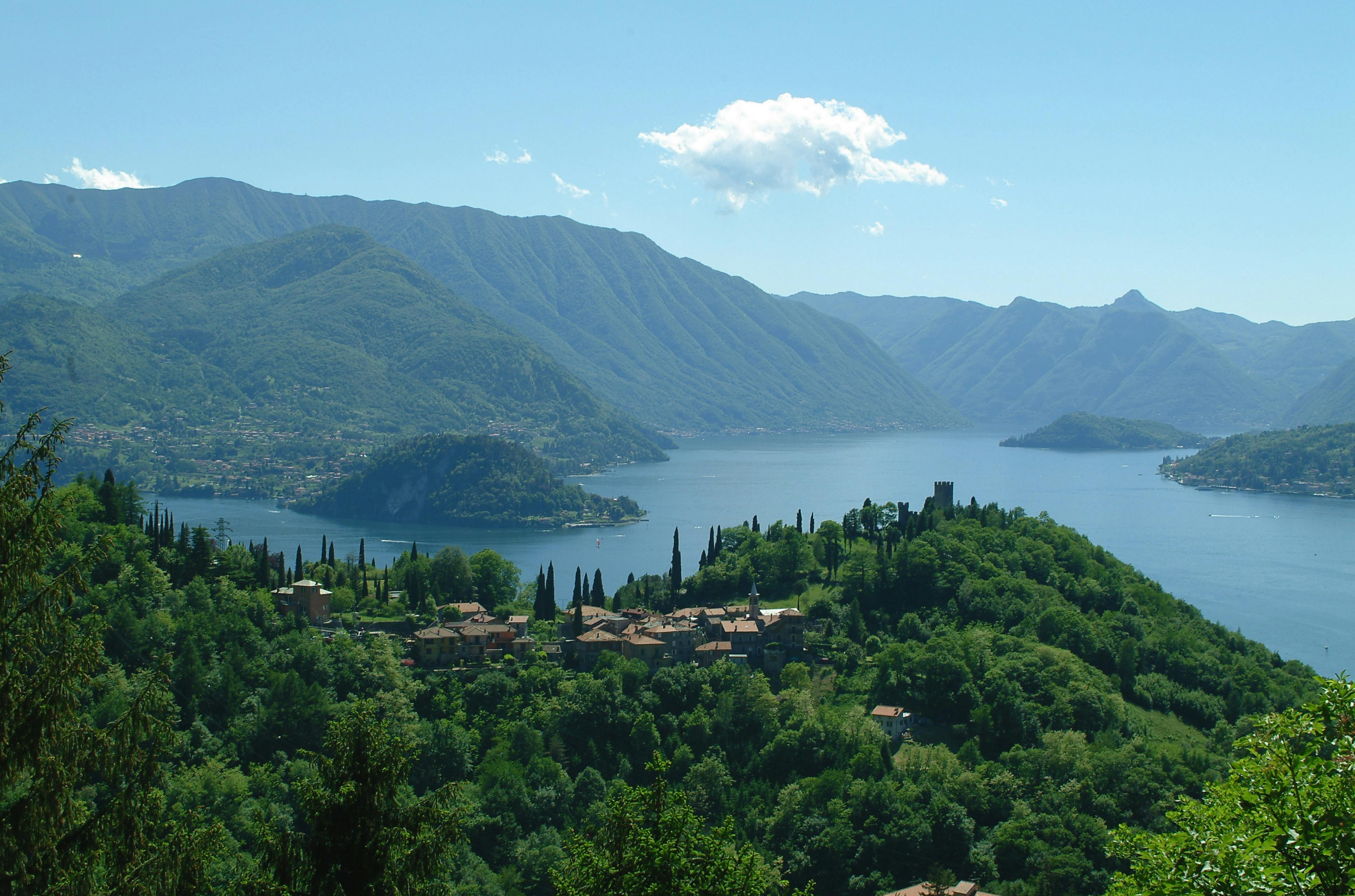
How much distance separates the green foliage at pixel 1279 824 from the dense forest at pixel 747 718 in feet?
5.83

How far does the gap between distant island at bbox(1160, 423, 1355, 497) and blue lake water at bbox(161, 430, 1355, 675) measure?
5.52m

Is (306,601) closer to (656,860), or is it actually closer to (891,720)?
(891,720)

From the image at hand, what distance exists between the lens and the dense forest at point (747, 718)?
33.6 meters

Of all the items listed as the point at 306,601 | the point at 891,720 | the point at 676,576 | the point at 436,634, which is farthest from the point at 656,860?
the point at 676,576

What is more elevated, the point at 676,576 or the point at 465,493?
the point at 676,576

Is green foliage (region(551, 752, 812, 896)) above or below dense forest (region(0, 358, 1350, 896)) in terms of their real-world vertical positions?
above

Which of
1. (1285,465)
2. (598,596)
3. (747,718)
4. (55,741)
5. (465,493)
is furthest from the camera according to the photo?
(1285,465)

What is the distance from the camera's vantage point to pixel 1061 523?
12494 centimetres

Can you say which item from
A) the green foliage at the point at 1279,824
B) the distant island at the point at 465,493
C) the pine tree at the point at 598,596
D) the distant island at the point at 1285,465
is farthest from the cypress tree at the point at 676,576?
the distant island at the point at 1285,465

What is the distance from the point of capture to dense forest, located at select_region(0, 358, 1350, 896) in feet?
110

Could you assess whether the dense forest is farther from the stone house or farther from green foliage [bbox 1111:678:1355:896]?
green foliage [bbox 1111:678:1355:896]

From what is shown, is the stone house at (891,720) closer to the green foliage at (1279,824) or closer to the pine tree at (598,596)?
the pine tree at (598,596)

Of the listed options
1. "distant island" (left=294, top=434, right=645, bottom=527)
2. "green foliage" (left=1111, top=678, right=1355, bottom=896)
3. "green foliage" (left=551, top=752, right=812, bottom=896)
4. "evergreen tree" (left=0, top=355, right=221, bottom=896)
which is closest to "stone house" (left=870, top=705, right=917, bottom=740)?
"green foliage" (left=551, top=752, right=812, bottom=896)

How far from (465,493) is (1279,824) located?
135247 mm
